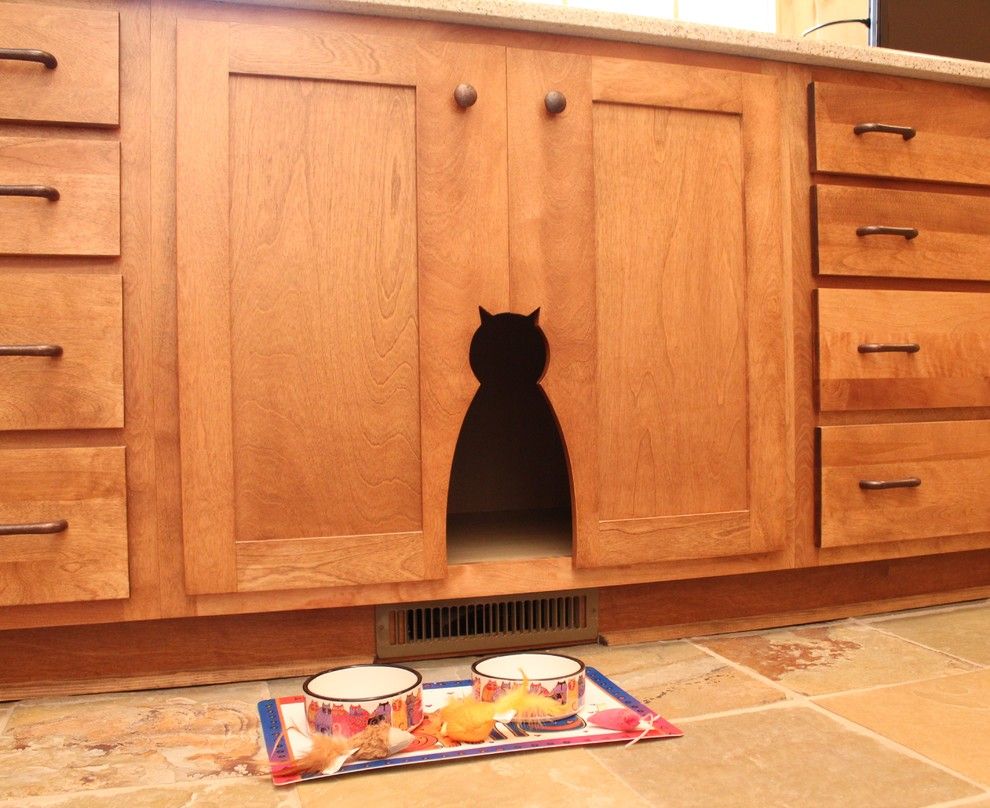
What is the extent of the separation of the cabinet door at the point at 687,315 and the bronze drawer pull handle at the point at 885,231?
0.15 meters

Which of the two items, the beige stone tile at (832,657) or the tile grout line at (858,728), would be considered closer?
the tile grout line at (858,728)

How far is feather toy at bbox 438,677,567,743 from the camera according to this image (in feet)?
3.13

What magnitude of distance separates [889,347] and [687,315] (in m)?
0.36

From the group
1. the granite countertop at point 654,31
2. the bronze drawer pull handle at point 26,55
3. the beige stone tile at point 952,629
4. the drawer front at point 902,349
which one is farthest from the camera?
the drawer front at point 902,349

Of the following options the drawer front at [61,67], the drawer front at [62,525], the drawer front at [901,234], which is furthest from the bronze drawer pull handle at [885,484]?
the drawer front at [61,67]

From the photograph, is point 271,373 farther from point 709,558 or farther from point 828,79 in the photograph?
point 828,79

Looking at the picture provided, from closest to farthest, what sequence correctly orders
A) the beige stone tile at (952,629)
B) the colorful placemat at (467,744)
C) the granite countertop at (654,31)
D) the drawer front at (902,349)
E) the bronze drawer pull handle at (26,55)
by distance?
the colorful placemat at (467,744) < the bronze drawer pull handle at (26,55) < the granite countertop at (654,31) < the beige stone tile at (952,629) < the drawer front at (902,349)

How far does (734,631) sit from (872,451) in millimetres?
357

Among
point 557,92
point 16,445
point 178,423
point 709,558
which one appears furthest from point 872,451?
point 16,445

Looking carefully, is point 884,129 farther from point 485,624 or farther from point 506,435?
point 485,624

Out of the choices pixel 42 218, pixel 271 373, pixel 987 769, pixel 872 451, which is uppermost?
pixel 42 218

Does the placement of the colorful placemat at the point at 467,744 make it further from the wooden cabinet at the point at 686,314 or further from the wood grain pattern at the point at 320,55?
the wood grain pattern at the point at 320,55

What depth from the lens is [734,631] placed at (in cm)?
142

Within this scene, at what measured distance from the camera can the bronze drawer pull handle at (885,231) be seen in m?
1.42
